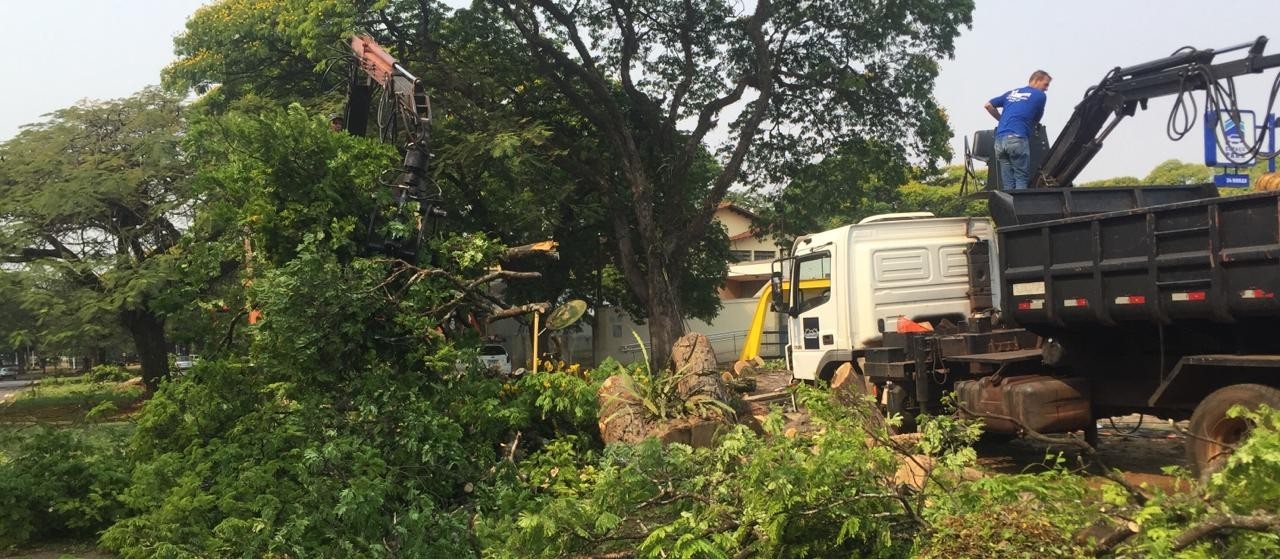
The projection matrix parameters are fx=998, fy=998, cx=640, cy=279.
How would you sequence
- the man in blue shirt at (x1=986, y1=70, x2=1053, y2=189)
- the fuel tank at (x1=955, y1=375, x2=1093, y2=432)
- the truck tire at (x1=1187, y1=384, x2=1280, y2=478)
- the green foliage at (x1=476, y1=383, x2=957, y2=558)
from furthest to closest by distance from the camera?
the man in blue shirt at (x1=986, y1=70, x2=1053, y2=189) < the fuel tank at (x1=955, y1=375, x2=1093, y2=432) < the truck tire at (x1=1187, y1=384, x2=1280, y2=478) < the green foliage at (x1=476, y1=383, x2=957, y2=558)

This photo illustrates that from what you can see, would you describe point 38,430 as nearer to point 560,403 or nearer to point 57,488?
point 57,488

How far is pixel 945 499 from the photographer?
4.54 m

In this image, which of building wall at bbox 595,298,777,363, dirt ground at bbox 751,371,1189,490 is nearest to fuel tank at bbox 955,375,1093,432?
dirt ground at bbox 751,371,1189,490

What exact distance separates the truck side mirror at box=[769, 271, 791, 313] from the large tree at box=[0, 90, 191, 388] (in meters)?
13.0

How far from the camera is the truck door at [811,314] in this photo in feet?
39.2

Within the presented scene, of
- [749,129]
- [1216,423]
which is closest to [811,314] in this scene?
[1216,423]

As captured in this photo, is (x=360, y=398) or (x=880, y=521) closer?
(x=880, y=521)

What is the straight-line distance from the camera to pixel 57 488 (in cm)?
827

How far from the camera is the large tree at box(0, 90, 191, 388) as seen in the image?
2102cm

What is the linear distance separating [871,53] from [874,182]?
3.64 metres

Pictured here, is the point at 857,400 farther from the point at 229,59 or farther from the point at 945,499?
the point at 229,59

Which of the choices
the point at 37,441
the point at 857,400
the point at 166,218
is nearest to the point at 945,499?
the point at 857,400

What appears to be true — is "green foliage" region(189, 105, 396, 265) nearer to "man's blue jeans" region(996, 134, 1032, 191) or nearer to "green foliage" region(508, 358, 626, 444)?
"green foliage" region(508, 358, 626, 444)

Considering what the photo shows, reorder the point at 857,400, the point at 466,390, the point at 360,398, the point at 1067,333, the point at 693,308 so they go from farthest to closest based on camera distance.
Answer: the point at 693,308
the point at 1067,333
the point at 466,390
the point at 360,398
the point at 857,400
